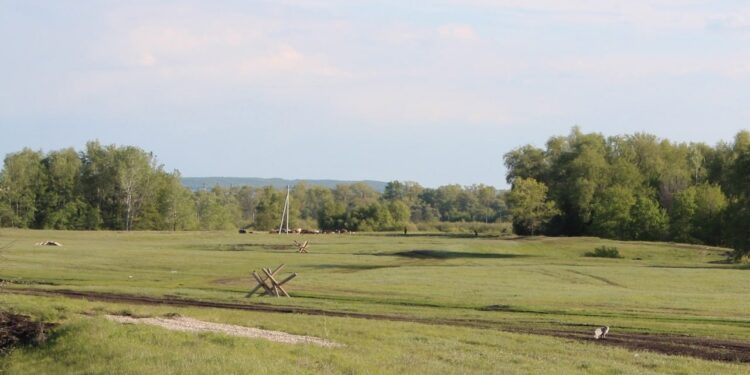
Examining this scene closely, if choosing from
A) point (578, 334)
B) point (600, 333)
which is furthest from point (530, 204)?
point (600, 333)

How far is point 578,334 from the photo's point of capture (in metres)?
25.4

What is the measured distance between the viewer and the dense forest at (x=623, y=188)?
105 meters

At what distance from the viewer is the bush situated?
84688mm

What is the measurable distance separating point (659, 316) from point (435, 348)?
14279 mm

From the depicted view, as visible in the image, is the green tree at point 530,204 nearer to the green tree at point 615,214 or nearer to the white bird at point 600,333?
the green tree at point 615,214

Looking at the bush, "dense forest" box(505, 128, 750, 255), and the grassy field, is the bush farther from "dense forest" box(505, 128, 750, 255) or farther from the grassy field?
"dense forest" box(505, 128, 750, 255)

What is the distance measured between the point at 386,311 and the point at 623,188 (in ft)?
299

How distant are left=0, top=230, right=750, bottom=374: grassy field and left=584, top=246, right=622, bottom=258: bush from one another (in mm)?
5981

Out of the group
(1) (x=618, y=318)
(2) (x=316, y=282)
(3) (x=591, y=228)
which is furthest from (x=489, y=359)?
Result: (3) (x=591, y=228)

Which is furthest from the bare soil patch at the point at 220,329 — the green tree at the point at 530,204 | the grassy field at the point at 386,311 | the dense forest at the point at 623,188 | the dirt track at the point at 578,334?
the green tree at the point at 530,204

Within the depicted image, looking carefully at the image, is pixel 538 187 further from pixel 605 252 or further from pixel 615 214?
pixel 605 252

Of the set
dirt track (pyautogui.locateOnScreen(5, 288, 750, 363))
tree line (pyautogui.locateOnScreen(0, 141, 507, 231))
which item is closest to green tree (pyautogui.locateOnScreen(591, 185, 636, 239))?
tree line (pyautogui.locateOnScreen(0, 141, 507, 231))

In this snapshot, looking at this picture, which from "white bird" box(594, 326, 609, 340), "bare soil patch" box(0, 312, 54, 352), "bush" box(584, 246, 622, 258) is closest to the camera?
"bare soil patch" box(0, 312, 54, 352)

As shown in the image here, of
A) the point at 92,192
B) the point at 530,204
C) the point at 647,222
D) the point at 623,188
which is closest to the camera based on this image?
the point at 647,222
